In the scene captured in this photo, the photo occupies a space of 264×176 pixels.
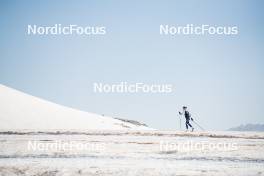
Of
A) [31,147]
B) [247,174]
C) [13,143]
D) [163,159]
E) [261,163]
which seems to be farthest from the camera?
[13,143]

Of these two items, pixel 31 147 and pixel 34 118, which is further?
pixel 34 118

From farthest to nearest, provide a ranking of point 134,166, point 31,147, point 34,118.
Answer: point 34,118 → point 31,147 → point 134,166

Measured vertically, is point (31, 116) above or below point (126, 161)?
above

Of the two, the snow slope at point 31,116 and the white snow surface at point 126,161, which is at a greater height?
the snow slope at point 31,116

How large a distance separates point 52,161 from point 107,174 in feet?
8.29

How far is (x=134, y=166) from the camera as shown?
936 centimetres

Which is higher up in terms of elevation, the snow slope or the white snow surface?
the snow slope

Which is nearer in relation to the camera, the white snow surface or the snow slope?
the white snow surface

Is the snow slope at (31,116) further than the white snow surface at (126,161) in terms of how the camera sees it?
Yes

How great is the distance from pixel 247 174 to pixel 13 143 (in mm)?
9420

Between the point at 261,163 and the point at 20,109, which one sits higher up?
the point at 20,109

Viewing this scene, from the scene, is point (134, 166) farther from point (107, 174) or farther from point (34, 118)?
point (34, 118)

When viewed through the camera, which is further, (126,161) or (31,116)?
(31,116)

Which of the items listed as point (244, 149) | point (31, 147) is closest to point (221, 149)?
point (244, 149)
